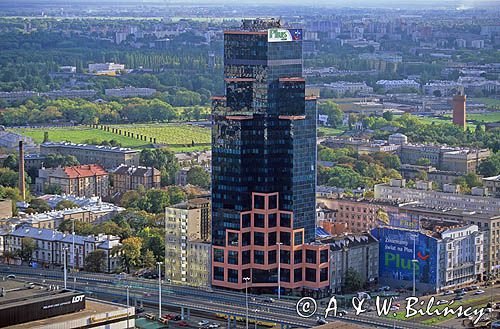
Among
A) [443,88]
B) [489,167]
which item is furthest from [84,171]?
[443,88]

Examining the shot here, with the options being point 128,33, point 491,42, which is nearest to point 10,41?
point 128,33

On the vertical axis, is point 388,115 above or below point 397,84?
above

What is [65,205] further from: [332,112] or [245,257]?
[332,112]

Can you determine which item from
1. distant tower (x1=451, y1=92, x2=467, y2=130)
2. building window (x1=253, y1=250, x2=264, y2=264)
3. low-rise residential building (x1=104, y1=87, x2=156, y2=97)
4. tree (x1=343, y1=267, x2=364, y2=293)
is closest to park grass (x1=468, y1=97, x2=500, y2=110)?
distant tower (x1=451, y1=92, x2=467, y2=130)

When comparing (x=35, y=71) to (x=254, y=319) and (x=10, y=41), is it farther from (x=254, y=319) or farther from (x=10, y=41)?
(x=254, y=319)

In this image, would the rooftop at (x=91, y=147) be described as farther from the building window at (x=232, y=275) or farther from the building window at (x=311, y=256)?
the building window at (x=311, y=256)

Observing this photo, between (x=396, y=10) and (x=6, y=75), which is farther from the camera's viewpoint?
(x=396, y=10)

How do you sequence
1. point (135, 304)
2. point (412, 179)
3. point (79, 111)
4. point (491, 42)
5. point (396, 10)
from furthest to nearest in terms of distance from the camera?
point (396, 10) → point (491, 42) → point (79, 111) → point (412, 179) → point (135, 304)
